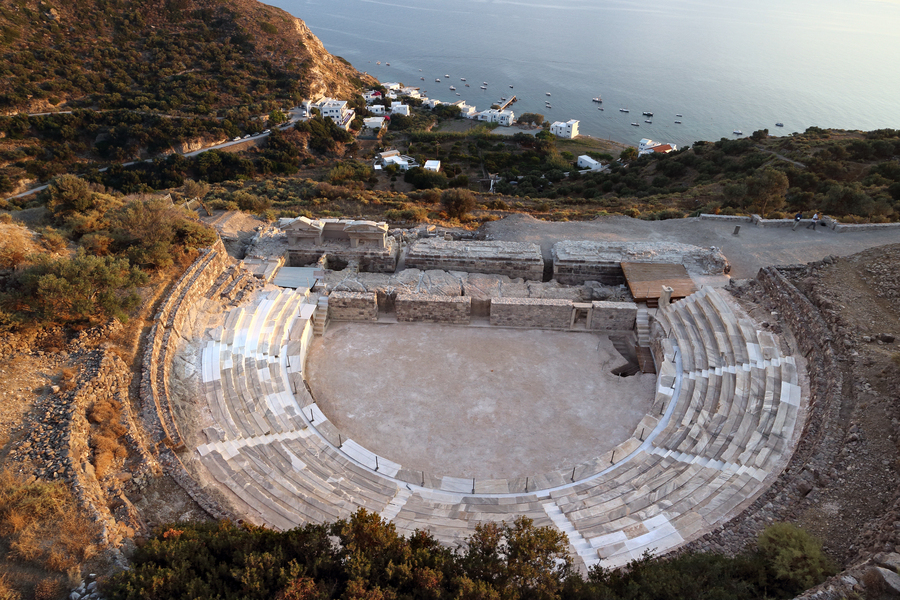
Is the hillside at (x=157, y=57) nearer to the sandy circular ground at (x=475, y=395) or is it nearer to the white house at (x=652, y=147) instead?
the white house at (x=652, y=147)

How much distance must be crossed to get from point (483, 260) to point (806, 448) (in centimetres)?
1103

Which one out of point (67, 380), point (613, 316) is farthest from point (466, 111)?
point (67, 380)

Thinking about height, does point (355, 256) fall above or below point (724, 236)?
below

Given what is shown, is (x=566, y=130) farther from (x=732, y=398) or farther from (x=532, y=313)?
(x=732, y=398)

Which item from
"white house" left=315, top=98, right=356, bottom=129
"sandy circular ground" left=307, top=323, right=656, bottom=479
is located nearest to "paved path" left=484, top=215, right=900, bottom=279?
"sandy circular ground" left=307, top=323, right=656, bottom=479

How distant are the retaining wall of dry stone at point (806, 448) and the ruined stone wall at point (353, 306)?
10.8 meters

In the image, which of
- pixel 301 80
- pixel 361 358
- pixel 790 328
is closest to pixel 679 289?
pixel 790 328

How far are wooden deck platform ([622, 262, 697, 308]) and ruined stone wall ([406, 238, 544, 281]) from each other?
10.7ft

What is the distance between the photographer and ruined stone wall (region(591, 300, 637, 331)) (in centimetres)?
1491

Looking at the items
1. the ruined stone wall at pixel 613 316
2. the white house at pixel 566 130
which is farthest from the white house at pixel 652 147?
the ruined stone wall at pixel 613 316

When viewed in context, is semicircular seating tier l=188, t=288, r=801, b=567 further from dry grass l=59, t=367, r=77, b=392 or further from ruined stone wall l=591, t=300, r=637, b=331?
dry grass l=59, t=367, r=77, b=392

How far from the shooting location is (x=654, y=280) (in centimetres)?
1612

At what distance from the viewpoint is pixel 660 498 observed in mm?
9406

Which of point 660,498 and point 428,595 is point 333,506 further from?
point 660,498
